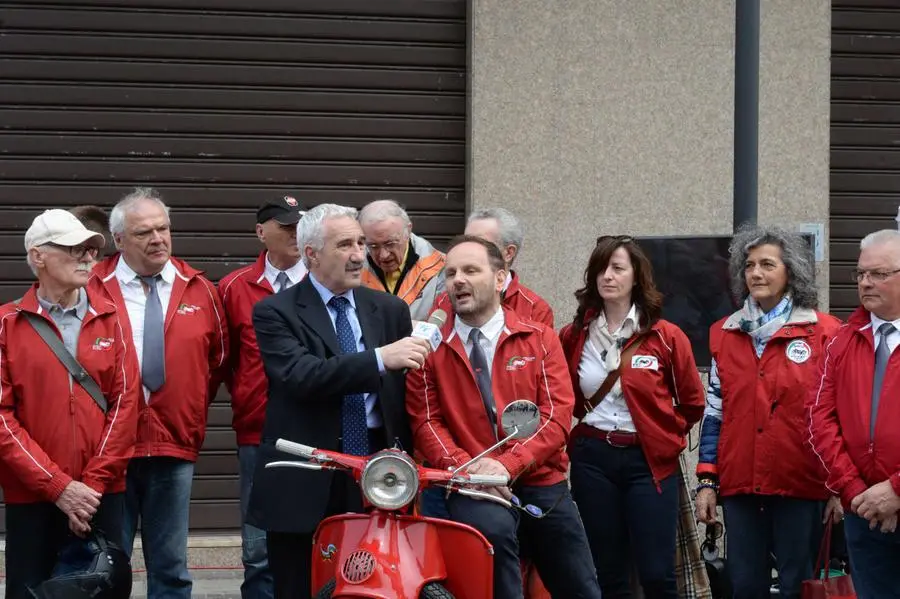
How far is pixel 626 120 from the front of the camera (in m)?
10.4

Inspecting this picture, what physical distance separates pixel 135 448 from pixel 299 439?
138 cm

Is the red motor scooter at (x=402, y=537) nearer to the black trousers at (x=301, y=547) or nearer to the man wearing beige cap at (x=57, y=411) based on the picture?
the black trousers at (x=301, y=547)

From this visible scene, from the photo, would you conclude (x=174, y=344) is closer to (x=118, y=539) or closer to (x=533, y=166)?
(x=118, y=539)

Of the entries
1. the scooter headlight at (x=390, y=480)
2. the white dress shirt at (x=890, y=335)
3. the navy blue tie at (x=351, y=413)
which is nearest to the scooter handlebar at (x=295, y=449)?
the scooter headlight at (x=390, y=480)

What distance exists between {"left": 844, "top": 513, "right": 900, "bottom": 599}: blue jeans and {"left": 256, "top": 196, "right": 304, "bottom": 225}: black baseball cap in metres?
3.27

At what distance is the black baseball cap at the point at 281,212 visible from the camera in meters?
7.57

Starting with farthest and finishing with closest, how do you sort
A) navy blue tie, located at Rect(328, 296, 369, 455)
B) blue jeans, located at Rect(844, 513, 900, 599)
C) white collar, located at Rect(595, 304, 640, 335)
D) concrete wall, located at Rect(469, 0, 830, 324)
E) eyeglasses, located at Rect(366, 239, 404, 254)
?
1. concrete wall, located at Rect(469, 0, 830, 324)
2. eyeglasses, located at Rect(366, 239, 404, 254)
3. white collar, located at Rect(595, 304, 640, 335)
4. blue jeans, located at Rect(844, 513, 900, 599)
5. navy blue tie, located at Rect(328, 296, 369, 455)

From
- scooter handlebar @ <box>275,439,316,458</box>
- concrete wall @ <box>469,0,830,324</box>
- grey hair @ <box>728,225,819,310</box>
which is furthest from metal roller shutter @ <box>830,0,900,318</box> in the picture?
scooter handlebar @ <box>275,439,316,458</box>

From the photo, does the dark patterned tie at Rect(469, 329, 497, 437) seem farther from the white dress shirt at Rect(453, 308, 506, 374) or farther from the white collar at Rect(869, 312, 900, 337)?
the white collar at Rect(869, 312, 900, 337)

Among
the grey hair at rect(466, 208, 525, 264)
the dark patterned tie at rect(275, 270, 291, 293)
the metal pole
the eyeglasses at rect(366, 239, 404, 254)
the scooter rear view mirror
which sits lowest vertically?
the scooter rear view mirror

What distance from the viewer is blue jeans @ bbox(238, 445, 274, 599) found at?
7.45 m

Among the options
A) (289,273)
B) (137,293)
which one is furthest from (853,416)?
(137,293)

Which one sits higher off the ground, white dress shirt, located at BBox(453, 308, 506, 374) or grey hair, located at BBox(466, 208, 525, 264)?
grey hair, located at BBox(466, 208, 525, 264)

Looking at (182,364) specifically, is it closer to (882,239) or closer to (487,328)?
(487,328)
